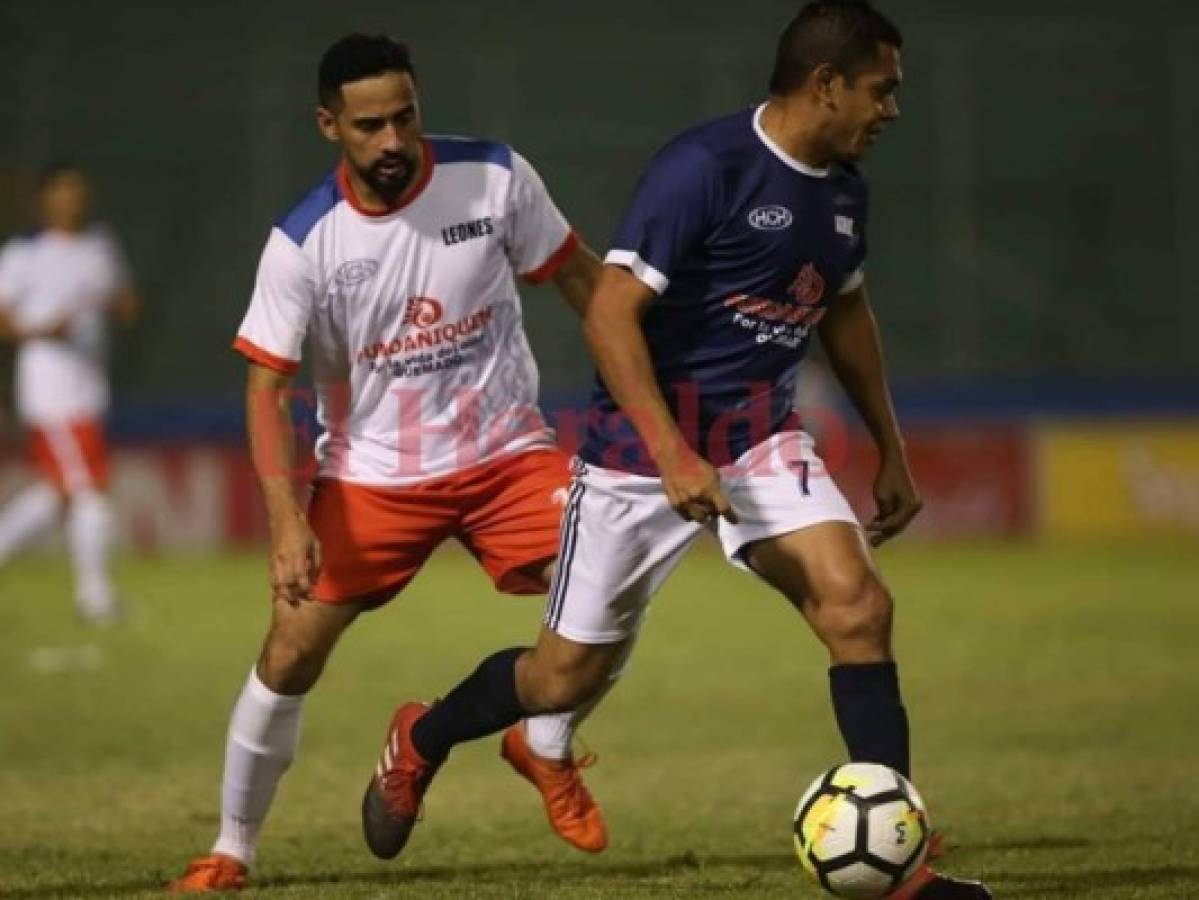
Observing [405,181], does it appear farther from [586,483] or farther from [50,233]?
[50,233]

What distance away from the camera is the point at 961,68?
21.1 metres

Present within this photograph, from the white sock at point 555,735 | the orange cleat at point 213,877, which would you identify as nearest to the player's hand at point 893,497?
the white sock at point 555,735

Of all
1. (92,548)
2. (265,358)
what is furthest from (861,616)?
(92,548)

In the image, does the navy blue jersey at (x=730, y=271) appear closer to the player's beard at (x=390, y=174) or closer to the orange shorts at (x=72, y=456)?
the player's beard at (x=390, y=174)

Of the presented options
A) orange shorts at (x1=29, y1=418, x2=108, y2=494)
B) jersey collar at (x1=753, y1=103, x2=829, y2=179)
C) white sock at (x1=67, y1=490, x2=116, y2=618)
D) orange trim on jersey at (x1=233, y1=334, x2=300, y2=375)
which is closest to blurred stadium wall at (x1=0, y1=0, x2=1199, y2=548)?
orange shorts at (x1=29, y1=418, x2=108, y2=494)

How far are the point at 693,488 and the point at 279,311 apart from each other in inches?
54.4

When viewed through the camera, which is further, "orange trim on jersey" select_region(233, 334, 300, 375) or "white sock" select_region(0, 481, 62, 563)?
"white sock" select_region(0, 481, 62, 563)

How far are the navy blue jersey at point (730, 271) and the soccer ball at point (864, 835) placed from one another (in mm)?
986

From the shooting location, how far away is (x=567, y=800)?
727 centimetres

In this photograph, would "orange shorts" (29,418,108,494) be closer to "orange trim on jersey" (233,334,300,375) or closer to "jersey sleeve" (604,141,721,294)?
"orange trim on jersey" (233,334,300,375)

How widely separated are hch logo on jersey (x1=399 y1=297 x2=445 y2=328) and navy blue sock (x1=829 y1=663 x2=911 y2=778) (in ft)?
5.40

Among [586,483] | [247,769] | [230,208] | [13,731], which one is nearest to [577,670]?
[586,483]

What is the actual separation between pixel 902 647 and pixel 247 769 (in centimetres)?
675

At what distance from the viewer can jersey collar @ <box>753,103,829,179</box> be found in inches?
251
